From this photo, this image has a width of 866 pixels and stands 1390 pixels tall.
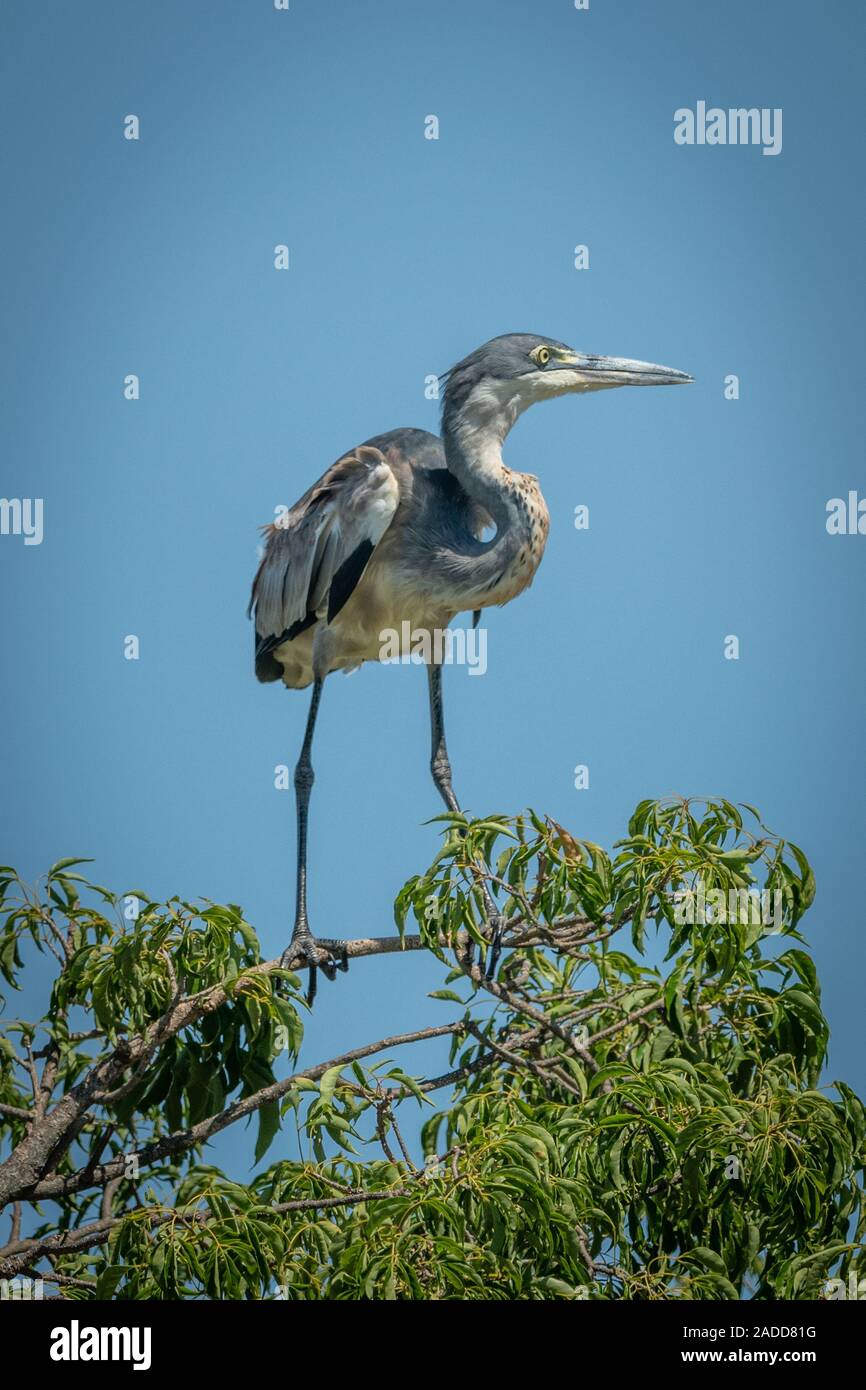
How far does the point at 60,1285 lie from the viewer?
16.5 feet

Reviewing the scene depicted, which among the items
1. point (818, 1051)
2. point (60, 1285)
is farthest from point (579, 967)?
point (60, 1285)

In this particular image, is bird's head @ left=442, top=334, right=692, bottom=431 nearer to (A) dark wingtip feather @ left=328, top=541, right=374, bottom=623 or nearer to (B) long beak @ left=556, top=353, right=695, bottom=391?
(B) long beak @ left=556, top=353, right=695, bottom=391

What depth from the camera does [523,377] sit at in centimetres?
705

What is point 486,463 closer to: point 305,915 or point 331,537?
point 331,537

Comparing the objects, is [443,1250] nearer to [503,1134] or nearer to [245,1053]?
[503,1134]

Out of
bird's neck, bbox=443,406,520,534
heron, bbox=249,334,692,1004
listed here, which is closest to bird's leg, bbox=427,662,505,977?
heron, bbox=249,334,692,1004

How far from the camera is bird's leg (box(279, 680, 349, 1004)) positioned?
6.49 meters

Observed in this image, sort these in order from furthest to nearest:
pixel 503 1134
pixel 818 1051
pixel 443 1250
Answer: pixel 818 1051 → pixel 503 1134 → pixel 443 1250

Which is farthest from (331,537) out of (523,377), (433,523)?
(523,377)

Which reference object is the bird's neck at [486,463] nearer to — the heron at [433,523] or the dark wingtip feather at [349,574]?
the heron at [433,523]

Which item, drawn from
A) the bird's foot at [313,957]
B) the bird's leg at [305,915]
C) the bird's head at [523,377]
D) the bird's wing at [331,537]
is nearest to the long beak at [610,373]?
the bird's head at [523,377]

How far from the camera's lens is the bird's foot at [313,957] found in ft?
21.2

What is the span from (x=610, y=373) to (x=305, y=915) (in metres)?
2.22

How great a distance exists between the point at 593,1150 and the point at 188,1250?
37.6 inches
